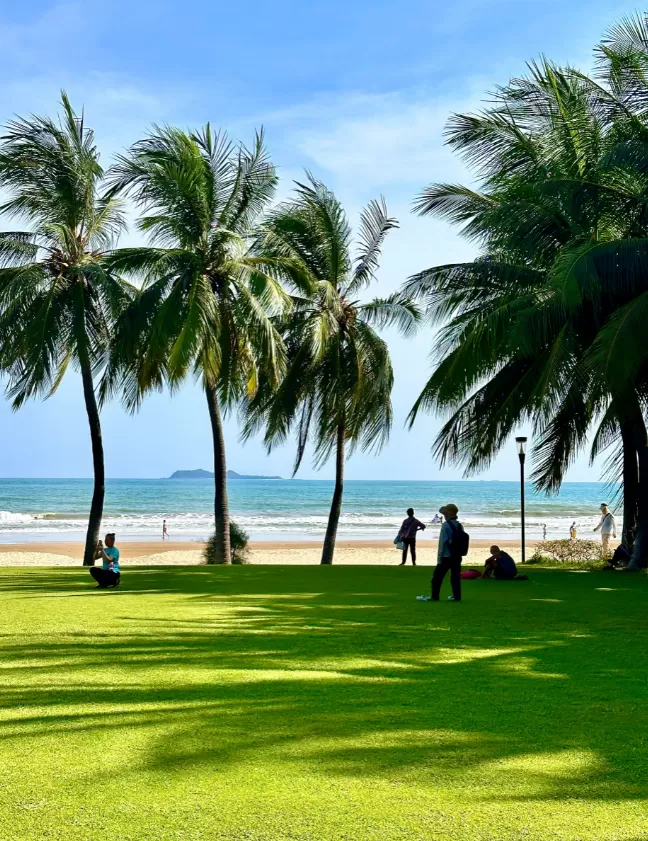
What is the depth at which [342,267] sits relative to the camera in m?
22.7

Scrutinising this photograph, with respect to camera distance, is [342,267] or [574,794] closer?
[574,794]

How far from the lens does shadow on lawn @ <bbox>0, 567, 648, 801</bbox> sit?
174 inches

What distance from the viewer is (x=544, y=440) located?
2009 centimetres

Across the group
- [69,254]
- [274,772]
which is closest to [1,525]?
[69,254]

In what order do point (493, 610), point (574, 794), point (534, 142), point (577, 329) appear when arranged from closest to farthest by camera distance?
point (574, 794) < point (493, 610) < point (577, 329) < point (534, 142)

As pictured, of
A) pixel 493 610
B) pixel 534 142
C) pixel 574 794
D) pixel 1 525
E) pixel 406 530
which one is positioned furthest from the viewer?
pixel 1 525

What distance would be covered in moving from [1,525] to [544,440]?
41.9 metres

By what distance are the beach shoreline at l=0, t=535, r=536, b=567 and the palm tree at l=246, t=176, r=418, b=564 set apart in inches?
240

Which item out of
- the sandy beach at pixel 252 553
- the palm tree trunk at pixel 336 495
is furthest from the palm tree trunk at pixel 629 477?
the sandy beach at pixel 252 553

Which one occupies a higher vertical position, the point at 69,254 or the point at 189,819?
the point at 69,254

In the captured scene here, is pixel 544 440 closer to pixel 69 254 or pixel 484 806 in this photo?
pixel 69 254

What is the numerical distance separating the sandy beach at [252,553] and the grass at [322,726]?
58.5 feet

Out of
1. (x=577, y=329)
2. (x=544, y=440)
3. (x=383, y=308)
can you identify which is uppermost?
(x=383, y=308)

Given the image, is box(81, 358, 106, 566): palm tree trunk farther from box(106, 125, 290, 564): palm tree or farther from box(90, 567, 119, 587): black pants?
box(90, 567, 119, 587): black pants
